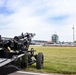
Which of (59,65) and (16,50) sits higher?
(16,50)

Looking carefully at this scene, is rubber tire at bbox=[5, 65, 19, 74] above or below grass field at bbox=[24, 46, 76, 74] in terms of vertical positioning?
above

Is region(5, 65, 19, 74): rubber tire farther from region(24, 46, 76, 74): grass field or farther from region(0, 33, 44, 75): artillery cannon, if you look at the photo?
region(24, 46, 76, 74): grass field

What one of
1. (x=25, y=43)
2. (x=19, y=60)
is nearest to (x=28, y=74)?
(x=25, y=43)

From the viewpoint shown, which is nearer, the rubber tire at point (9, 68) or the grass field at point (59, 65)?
the rubber tire at point (9, 68)

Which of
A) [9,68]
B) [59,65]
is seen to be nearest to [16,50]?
[9,68]

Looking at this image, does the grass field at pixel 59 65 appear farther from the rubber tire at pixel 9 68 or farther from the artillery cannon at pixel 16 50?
the rubber tire at pixel 9 68

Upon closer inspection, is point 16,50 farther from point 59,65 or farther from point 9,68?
point 59,65

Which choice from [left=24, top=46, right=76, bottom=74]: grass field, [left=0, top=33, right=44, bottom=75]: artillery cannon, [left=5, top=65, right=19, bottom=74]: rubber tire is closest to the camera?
[left=5, top=65, right=19, bottom=74]: rubber tire

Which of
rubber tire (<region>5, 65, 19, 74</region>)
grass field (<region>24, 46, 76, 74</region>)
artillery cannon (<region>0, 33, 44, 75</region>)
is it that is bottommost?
grass field (<region>24, 46, 76, 74</region>)

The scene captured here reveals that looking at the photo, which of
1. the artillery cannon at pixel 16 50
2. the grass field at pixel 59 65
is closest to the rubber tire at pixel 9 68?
the artillery cannon at pixel 16 50

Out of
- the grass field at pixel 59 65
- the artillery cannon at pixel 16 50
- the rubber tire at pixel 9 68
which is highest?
the artillery cannon at pixel 16 50

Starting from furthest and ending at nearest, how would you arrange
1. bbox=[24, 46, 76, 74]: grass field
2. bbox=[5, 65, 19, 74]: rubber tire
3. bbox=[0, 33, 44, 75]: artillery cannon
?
bbox=[24, 46, 76, 74]: grass field
bbox=[0, 33, 44, 75]: artillery cannon
bbox=[5, 65, 19, 74]: rubber tire

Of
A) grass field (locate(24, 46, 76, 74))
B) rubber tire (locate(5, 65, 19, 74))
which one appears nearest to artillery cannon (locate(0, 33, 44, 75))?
rubber tire (locate(5, 65, 19, 74))

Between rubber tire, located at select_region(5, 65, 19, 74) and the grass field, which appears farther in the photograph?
the grass field
